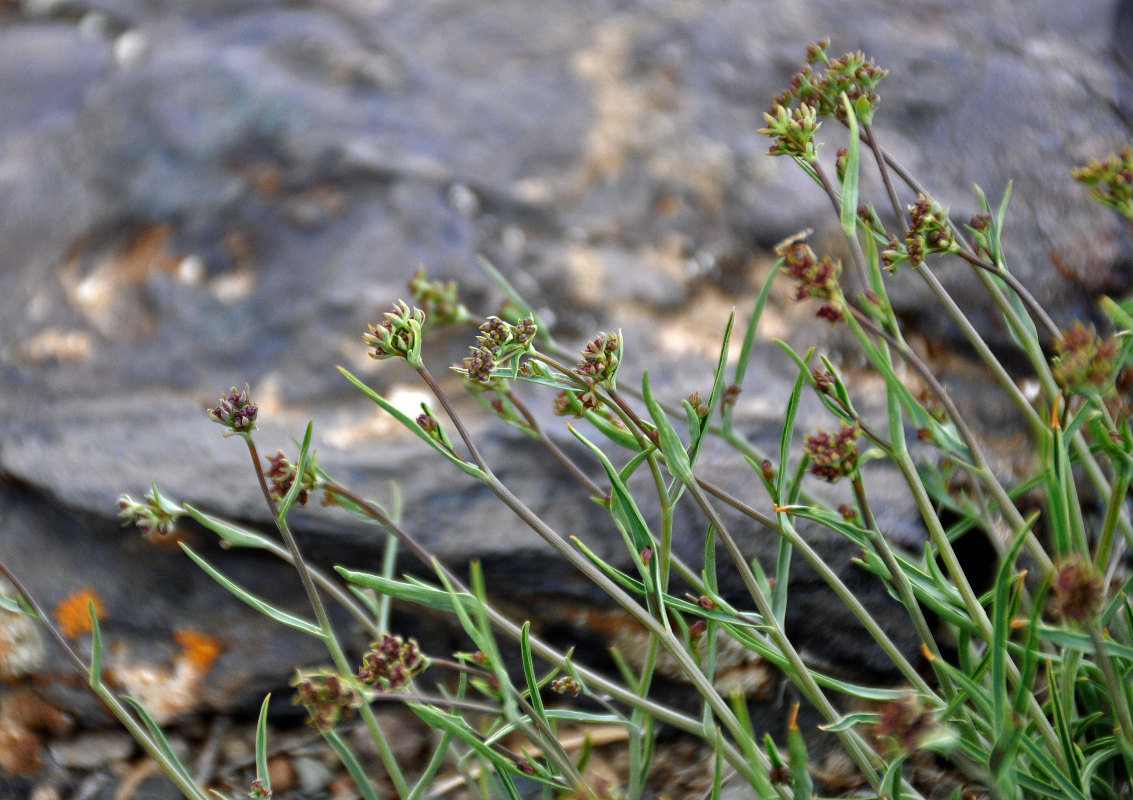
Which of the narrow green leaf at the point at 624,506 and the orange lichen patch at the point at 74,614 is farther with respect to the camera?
the orange lichen patch at the point at 74,614

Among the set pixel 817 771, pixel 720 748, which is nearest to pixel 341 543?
pixel 720 748

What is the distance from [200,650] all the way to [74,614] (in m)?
0.25

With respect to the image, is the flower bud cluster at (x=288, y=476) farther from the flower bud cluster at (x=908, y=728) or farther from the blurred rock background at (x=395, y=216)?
the flower bud cluster at (x=908, y=728)

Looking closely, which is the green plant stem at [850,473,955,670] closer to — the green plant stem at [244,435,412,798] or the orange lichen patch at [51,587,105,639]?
the green plant stem at [244,435,412,798]

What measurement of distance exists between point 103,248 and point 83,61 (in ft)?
2.21

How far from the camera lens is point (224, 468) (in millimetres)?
1643

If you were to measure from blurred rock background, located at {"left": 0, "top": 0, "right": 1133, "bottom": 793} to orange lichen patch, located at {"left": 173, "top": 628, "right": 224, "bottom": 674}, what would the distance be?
0.06ft

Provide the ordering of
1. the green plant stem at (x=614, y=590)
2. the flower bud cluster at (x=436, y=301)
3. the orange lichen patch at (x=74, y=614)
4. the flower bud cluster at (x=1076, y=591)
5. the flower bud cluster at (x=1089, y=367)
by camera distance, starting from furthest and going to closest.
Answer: the orange lichen patch at (x=74, y=614) < the flower bud cluster at (x=436, y=301) < the green plant stem at (x=614, y=590) < the flower bud cluster at (x=1089, y=367) < the flower bud cluster at (x=1076, y=591)

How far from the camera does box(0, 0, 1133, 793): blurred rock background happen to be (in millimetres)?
1649

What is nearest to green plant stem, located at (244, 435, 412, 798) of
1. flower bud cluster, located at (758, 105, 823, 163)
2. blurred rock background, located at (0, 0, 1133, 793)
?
blurred rock background, located at (0, 0, 1133, 793)

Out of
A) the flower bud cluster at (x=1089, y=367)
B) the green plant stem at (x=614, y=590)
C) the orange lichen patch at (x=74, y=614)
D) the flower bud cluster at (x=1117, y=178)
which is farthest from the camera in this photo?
the orange lichen patch at (x=74, y=614)

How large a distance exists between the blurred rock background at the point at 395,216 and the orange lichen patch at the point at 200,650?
17mm

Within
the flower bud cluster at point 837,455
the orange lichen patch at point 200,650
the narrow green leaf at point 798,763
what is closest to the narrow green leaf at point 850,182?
the flower bud cluster at point 837,455

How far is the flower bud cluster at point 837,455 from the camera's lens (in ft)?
3.24
